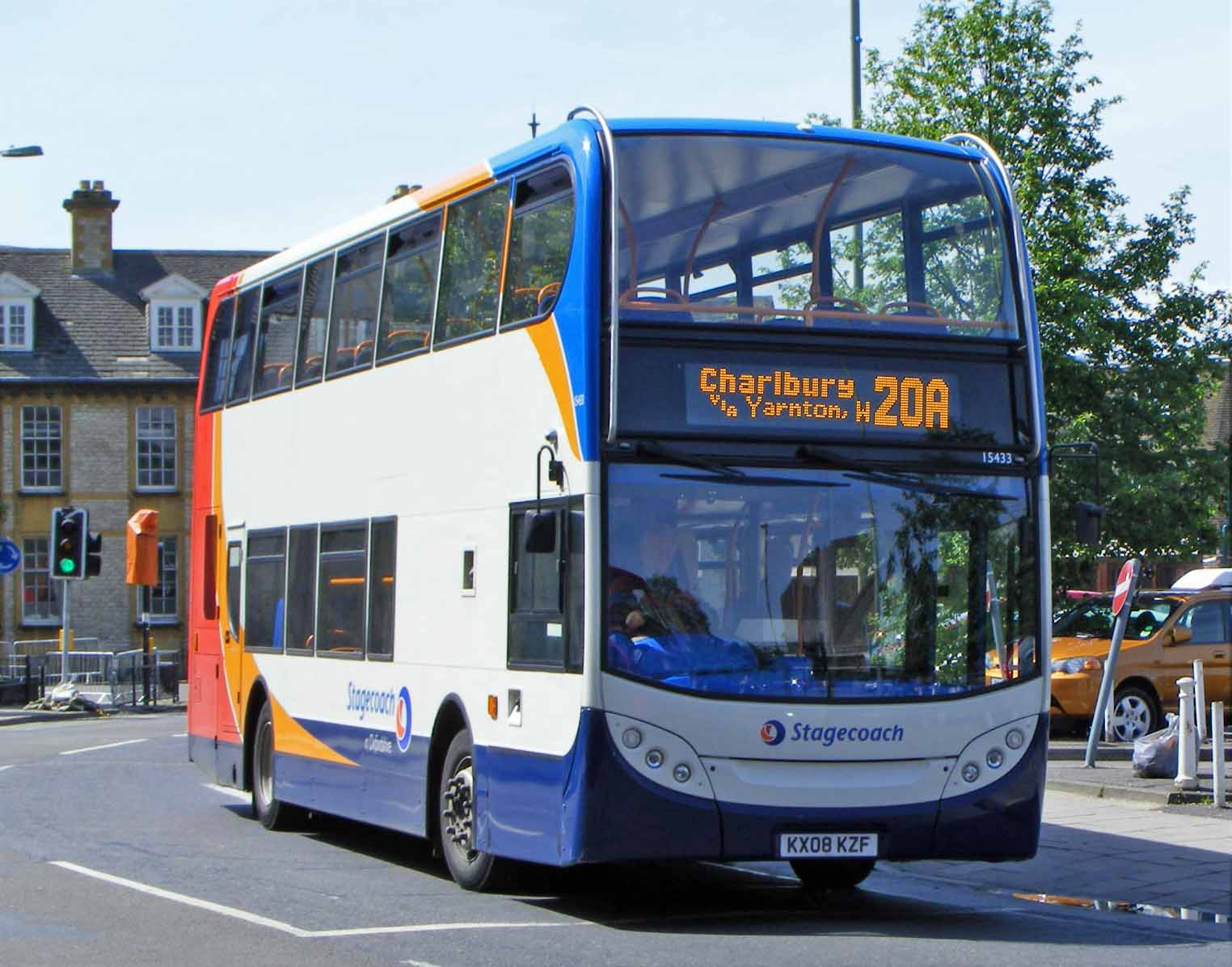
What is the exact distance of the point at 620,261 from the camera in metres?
11.2

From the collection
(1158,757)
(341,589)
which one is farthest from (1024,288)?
(1158,757)

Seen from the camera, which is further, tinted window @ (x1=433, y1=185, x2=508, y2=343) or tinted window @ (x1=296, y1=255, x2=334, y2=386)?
tinted window @ (x1=296, y1=255, x2=334, y2=386)

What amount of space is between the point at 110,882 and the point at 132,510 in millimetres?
47652

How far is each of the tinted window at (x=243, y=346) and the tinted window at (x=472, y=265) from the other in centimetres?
441

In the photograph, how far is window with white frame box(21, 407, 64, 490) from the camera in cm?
5872

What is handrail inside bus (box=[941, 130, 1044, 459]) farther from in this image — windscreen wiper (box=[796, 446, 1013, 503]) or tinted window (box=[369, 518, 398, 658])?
tinted window (box=[369, 518, 398, 658])

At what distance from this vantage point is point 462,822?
1280 cm

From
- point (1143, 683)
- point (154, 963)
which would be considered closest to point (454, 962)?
point (154, 963)

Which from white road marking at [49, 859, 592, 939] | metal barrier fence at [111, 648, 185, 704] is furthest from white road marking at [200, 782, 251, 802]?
metal barrier fence at [111, 648, 185, 704]

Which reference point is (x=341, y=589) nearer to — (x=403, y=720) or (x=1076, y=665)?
(x=403, y=720)

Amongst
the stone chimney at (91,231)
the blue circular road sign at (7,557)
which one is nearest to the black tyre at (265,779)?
the blue circular road sign at (7,557)

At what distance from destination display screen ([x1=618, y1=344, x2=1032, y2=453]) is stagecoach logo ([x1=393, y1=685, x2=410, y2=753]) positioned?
3474 millimetres

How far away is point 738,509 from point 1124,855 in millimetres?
4986

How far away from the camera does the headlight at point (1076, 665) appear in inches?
985
